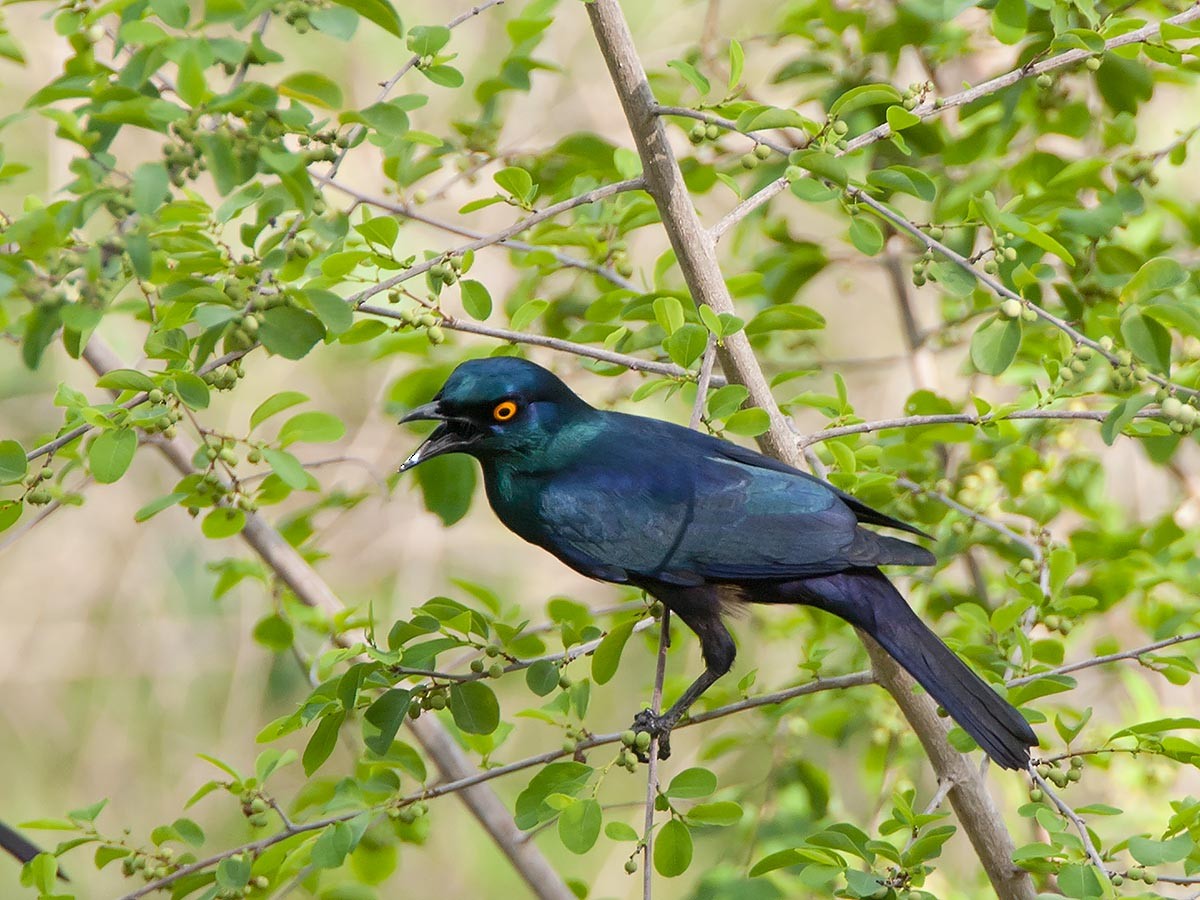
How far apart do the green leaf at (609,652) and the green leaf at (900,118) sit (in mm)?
1199

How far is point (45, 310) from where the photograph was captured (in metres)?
1.97

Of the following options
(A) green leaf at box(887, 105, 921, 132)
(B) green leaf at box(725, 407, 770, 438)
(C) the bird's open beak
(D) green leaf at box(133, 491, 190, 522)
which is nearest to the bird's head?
(C) the bird's open beak

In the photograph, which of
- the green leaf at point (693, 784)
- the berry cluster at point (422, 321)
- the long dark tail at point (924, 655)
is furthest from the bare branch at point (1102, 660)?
the berry cluster at point (422, 321)

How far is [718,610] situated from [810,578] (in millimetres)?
272

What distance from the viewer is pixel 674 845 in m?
2.54

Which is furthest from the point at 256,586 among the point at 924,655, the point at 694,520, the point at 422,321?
the point at 924,655

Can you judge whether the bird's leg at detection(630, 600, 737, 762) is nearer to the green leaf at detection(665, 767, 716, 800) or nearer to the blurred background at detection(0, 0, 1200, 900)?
the green leaf at detection(665, 767, 716, 800)

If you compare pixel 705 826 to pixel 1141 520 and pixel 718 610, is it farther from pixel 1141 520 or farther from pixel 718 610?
pixel 1141 520

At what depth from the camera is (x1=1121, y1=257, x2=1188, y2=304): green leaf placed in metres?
2.63

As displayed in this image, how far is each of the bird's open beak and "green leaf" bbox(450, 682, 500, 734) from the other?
60 cm

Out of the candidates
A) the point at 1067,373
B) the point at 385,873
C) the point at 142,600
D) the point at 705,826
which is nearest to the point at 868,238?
the point at 1067,373

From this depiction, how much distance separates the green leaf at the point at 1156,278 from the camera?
8.63 feet

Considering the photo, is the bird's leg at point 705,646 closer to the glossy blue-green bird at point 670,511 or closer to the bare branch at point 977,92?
the glossy blue-green bird at point 670,511

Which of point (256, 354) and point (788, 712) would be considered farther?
point (256, 354)
